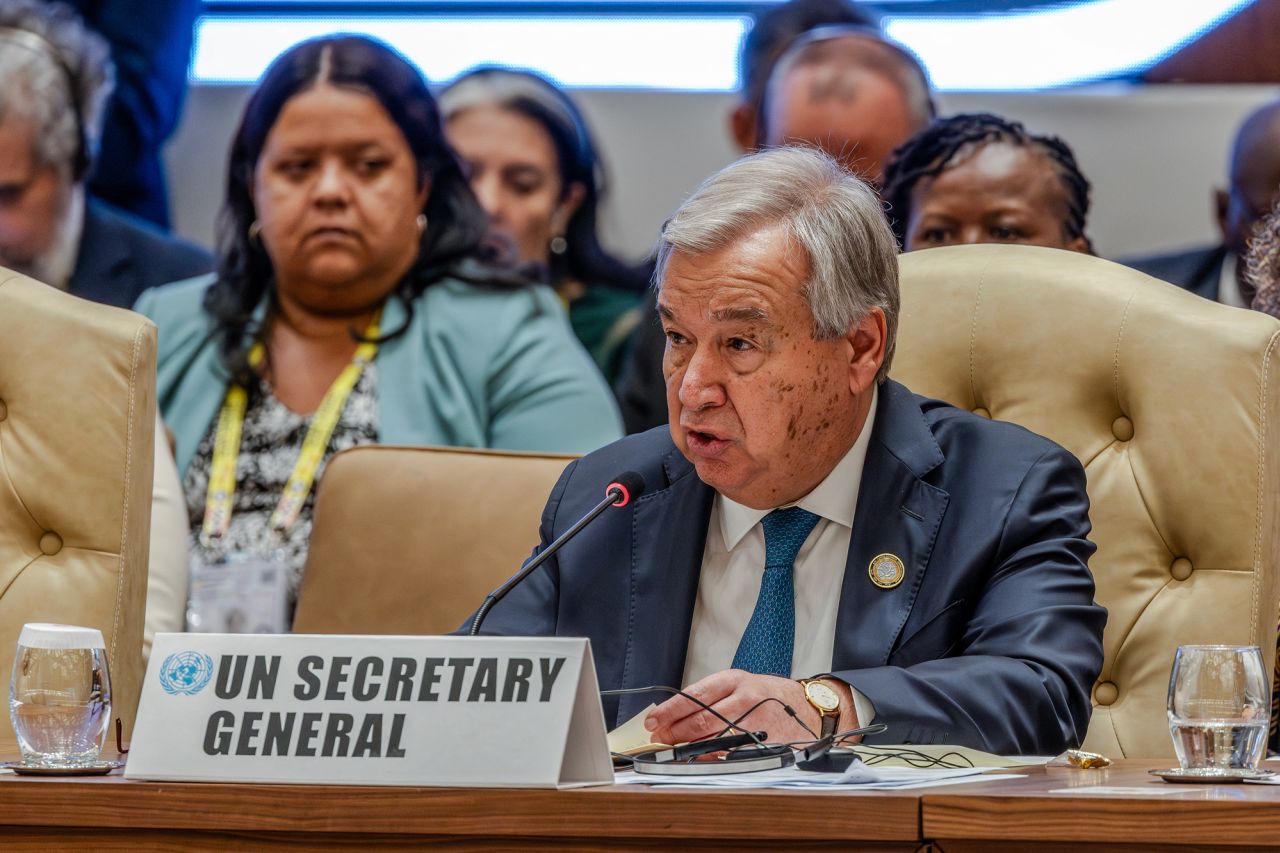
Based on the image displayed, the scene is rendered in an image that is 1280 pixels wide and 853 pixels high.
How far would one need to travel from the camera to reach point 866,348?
6.02 ft

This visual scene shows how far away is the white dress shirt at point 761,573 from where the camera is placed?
1756 millimetres

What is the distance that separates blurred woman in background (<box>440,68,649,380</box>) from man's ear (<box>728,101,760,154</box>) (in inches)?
10.1

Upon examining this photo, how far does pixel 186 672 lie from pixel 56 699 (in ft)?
0.50

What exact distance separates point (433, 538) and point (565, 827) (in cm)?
126

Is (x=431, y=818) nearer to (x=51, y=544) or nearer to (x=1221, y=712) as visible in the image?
(x=1221, y=712)

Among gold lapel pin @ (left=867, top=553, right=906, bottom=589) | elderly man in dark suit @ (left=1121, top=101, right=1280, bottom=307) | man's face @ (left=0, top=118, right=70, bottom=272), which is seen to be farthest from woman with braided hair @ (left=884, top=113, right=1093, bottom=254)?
man's face @ (left=0, top=118, right=70, bottom=272)

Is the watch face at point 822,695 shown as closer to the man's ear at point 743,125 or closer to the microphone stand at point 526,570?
the microphone stand at point 526,570

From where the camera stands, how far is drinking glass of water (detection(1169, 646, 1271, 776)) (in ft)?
3.98

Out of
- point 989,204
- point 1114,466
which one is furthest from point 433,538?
point 989,204

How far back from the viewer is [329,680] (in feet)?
3.78

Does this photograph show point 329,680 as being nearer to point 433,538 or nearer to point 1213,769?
point 1213,769

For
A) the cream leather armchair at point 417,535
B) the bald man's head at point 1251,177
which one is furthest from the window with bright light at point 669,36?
the cream leather armchair at point 417,535

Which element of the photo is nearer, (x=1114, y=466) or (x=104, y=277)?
(x=1114, y=466)

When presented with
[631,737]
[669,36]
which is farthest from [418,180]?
[631,737]
